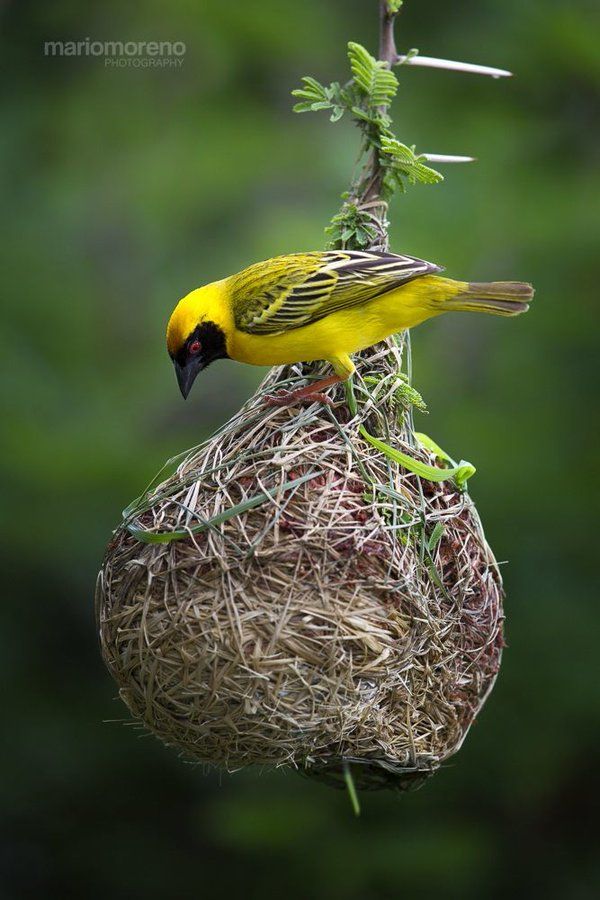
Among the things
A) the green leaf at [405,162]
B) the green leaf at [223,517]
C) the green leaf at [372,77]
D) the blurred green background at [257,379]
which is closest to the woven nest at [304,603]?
the green leaf at [223,517]

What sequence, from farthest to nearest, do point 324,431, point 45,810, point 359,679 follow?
1. point 45,810
2. point 324,431
3. point 359,679

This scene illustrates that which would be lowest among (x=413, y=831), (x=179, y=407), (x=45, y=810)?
(x=45, y=810)

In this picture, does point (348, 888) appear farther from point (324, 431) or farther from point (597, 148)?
point (597, 148)

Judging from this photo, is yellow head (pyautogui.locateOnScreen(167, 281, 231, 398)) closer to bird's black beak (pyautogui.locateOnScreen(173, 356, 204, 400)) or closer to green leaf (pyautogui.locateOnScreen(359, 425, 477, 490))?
bird's black beak (pyautogui.locateOnScreen(173, 356, 204, 400))

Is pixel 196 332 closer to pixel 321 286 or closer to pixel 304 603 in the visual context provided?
pixel 321 286

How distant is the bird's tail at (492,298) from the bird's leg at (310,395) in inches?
16.7

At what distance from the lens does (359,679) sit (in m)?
3.06

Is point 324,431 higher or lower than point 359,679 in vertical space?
higher

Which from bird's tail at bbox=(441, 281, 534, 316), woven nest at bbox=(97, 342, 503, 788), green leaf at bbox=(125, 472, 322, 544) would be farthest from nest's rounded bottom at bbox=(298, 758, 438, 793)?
bird's tail at bbox=(441, 281, 534, 316)

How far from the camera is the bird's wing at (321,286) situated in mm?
3393

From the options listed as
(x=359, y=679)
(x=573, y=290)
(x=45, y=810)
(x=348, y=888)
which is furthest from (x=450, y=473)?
(x=45, y=810)

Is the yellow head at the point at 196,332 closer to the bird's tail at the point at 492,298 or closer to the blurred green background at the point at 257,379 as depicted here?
the bird's tail at the point at 492,298

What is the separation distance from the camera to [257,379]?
5496mm

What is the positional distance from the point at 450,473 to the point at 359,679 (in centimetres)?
66
